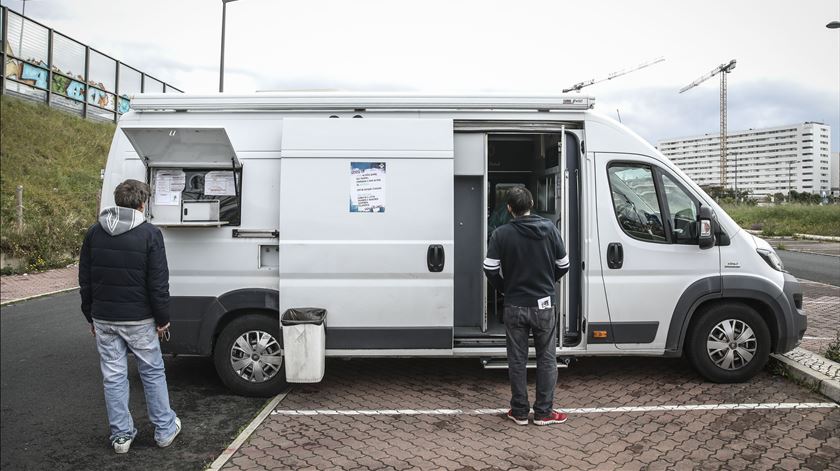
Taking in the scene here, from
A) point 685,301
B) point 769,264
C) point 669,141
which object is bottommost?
point 685,301

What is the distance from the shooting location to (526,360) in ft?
15.6

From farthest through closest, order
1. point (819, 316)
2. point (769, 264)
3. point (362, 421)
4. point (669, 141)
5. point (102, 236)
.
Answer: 1. point (669, 141)
2. point (819, 316)
3. point (769, 264)
4. point (362, 421)
5. point (102, 236)

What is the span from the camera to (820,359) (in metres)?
6.12

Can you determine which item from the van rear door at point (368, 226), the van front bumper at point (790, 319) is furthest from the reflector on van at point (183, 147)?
the van front bumper at point (790, 319)

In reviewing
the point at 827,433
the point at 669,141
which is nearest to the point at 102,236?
the point at 827,433

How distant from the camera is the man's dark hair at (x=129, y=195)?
13.4 ft

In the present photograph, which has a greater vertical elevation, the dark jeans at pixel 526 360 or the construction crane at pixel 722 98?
the construction crane at pixel 722 98

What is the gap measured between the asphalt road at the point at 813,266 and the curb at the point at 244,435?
42.1ft

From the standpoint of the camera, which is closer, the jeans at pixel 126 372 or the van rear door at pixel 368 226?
the jeans at pixel 126 372

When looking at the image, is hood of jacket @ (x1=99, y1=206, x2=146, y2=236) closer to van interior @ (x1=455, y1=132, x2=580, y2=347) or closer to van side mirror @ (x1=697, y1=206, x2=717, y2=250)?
van interior @ (x1=455, y1=132, x2=580, y2=347)

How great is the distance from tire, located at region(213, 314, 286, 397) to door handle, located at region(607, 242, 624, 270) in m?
3.16

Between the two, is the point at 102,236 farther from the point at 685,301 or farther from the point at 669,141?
the point at 669,141

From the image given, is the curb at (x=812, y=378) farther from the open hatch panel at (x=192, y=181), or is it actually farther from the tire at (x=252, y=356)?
the open hatch panel at (x=192, y=181)

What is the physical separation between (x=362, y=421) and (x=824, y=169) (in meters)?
125
